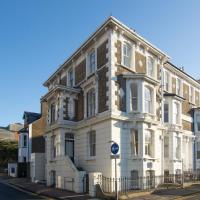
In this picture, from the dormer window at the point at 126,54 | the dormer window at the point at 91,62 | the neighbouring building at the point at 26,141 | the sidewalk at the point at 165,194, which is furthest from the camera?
the neighbouring building at the point at 26,141

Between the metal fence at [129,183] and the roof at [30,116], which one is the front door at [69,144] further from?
the roof at [30,116]

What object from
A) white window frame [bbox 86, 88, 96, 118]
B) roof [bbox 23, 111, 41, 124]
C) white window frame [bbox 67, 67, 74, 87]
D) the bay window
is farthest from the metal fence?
roof [bbox 23, 111, 41, 124]

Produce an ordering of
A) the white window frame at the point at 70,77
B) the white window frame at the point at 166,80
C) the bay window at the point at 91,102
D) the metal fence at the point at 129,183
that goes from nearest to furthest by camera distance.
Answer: the metal fence at the point at 129,183, the bay window at the point at 91,102, the white window frame at the point at 70,77, the white window frame at the point at 166,80

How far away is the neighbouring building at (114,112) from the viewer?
2252 centimetres

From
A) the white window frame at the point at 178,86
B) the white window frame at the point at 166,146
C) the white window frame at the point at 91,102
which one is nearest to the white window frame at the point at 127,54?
the white window frame at the point at 91,102

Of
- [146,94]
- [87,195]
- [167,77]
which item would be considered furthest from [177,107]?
[87,195]

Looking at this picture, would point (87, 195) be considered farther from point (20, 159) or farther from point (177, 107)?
point (20, 159)

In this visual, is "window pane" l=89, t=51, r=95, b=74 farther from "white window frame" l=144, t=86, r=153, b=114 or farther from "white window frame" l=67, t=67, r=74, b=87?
"white window frame" l=144, t=86, r=153, b=114

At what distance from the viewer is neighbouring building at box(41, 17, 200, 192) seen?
2252 cm

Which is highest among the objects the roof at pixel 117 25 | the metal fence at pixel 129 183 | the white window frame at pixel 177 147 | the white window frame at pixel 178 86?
the roof at pixel 117 25

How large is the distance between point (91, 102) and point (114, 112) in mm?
4028

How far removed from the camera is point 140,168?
Result: 22375mm

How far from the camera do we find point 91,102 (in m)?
25.7

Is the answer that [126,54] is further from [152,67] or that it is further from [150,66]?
[152,67]
